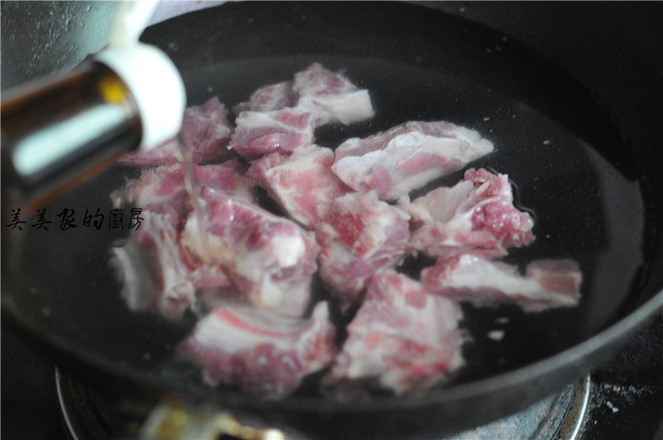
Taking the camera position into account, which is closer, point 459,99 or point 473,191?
point 473,191

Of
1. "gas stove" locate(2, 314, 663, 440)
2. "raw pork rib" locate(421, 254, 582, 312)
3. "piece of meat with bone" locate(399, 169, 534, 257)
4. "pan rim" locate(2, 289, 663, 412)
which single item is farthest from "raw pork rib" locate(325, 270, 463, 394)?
"gas stove" locate(2, 314, 663, 440)

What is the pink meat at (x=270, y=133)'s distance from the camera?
1.78 m

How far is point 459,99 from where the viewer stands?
2031 millimetres

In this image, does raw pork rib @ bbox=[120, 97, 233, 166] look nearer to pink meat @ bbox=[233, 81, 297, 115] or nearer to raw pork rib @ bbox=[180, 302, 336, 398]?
pink meat @ bbox=[233, 81, 297, 115]

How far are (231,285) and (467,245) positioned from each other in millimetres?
565

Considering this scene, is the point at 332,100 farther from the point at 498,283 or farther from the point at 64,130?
the point at 64,130

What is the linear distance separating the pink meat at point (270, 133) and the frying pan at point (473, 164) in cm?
8

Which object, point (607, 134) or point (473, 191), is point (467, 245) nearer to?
point (473, 191)

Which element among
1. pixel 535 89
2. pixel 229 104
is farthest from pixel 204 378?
pixel 535 89

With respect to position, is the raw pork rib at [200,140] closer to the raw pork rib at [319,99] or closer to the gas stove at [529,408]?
the raw pork rib at [319,99]

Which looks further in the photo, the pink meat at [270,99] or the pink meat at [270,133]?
the pink meat at [270,99]

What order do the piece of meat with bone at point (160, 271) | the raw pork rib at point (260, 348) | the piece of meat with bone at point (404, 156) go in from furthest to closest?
the piece of meat with bone at point (404, 156) < the piece of meat with bone at point (160, 271) < the raw pork rib at point (260, 348)

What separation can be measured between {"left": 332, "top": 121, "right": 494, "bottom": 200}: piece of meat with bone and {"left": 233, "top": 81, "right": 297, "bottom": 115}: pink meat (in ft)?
0.87

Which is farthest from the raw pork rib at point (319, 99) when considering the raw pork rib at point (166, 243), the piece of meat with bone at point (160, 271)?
the piece of meat with bone at point (160, 271)
